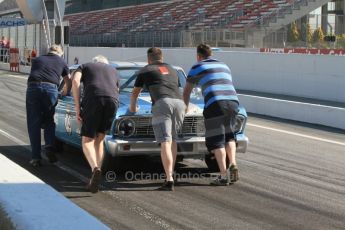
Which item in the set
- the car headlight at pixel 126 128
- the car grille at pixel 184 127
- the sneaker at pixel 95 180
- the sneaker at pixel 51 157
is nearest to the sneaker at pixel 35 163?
the sneaker at pixel 51 157

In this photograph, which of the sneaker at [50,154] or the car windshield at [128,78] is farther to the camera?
the sneaker at [50,154]

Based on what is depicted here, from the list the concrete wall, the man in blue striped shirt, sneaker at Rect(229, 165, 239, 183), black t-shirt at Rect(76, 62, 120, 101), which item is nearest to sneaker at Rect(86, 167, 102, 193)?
black t-shirt at Rect(76, 62, 120, 101)

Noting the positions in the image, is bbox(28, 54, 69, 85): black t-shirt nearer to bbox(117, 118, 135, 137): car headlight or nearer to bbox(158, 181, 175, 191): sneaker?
bbox(117, 118, 135, 137): car headlight

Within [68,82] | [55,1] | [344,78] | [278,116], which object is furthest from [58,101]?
[55,1]

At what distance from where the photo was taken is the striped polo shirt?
744cm

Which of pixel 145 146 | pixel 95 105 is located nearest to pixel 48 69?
pixel 95 105

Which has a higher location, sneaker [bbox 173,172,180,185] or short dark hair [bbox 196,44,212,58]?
short dark hair [bbox 196,44,212,58]

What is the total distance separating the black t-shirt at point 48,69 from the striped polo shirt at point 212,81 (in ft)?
7.08

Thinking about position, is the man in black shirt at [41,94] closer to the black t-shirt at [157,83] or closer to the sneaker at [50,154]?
the sneaker at [50,154]

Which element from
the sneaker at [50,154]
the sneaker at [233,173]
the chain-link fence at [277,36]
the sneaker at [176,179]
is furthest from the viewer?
the chain-link fence at [277,36]

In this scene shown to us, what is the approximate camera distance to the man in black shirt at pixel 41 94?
8.62 m

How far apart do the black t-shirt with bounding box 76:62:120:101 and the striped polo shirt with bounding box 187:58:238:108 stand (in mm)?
919

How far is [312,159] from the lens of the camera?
383 inches

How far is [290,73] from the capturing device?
20.4m
